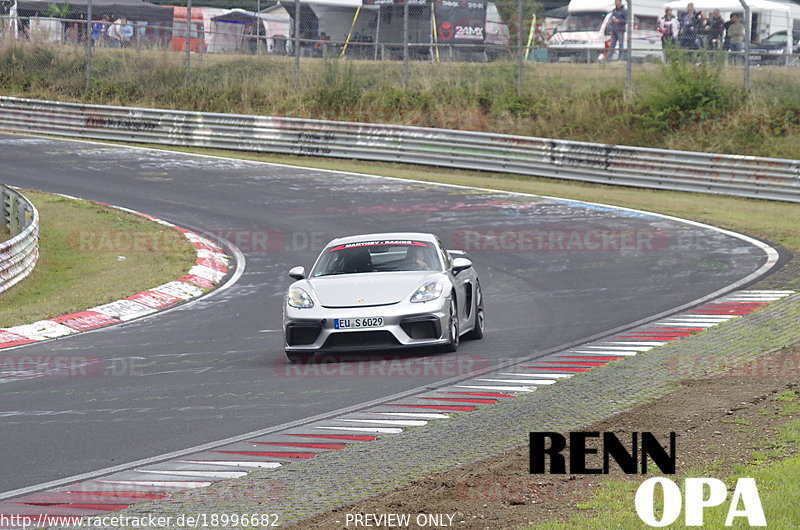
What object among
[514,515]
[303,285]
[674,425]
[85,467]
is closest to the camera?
[514,515]

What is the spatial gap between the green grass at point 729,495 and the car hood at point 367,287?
16.1 feet

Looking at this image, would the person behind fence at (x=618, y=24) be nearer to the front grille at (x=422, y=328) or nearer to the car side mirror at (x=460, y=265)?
→ the car side mirror at (x=460, y=265)

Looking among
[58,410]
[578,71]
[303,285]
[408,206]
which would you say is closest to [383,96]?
[578,71]

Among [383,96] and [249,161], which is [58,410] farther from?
[383,96]

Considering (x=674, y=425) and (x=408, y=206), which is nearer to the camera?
(x=674, y=425)

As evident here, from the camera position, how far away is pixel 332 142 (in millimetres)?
30703

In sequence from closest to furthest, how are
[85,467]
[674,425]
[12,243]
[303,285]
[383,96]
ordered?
[85,467]
[674,425]
[303,285]
[12,243]
[383,96]

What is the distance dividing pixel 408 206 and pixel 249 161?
780cm

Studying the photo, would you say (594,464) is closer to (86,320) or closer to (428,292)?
(428,292)

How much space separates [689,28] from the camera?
93.5ft

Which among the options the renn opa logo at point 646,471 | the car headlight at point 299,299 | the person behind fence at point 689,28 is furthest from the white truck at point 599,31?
the renn opa logo at point 646,471

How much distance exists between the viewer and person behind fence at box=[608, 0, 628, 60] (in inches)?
→ 1120

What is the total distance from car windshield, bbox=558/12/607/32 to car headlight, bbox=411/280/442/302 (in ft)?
61.4

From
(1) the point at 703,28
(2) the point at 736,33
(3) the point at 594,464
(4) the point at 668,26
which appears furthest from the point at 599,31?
(3) the point at 594,464
